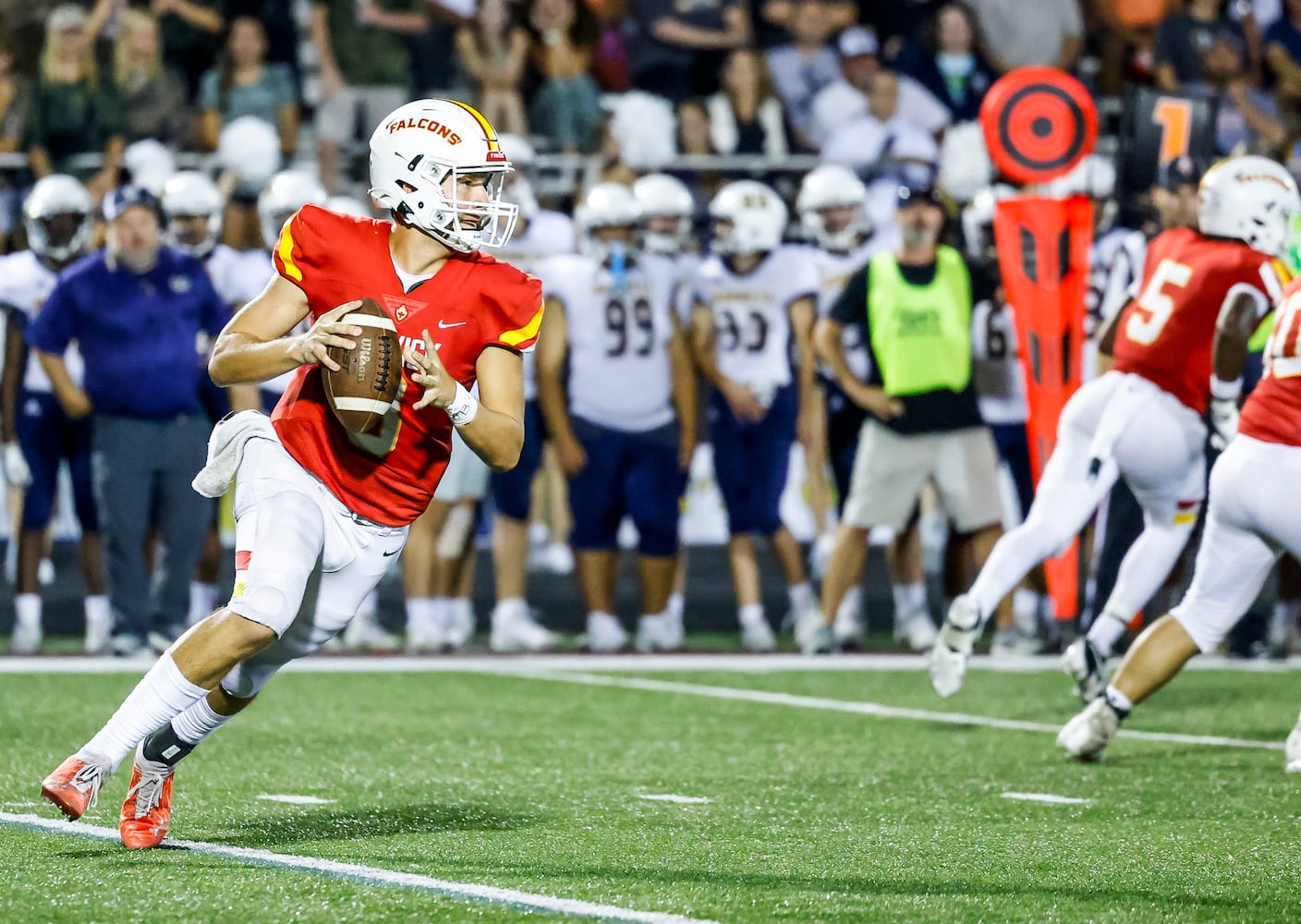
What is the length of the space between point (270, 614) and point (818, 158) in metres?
8.52

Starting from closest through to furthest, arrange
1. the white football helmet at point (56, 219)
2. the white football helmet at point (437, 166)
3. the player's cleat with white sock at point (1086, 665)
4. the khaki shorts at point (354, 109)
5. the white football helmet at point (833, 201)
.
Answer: the white football helmet at point (437, 166), the player's cleat with white sock at point (1086, 665), the white football helmet at point (56, 219), the white football helmet at point (833, 201), the khaki shorts at point (354, 109)

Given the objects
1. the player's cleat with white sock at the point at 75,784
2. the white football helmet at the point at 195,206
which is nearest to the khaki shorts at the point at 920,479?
the white football helmet at the point at 195,206

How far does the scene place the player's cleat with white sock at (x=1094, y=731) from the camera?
662cm

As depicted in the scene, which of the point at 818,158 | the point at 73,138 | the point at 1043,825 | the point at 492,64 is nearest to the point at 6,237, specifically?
the point at 73,138

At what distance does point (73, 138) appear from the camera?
1263 centimetres

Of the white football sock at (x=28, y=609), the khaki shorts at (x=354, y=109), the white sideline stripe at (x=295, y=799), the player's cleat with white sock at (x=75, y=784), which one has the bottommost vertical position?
the white football sock at (x=28, y=609)

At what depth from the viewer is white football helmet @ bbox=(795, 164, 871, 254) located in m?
10.4

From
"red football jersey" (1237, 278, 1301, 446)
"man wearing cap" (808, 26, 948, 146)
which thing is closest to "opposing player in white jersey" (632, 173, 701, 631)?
"man wearing cap" (808, 26, 948, 146)

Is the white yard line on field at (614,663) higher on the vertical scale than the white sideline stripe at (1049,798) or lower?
lower

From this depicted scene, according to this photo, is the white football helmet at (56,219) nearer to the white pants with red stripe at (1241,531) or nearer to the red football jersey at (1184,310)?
the red football jersey at (1184,310)

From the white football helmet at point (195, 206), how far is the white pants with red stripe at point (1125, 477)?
13.9 ft

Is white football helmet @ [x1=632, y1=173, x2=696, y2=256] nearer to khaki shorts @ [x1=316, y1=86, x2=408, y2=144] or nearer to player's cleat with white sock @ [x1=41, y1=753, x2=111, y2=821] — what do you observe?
khaki shorts @ [x1=316, y1=86, x2=408, y2=144]

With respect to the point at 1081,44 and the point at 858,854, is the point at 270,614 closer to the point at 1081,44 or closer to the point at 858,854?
the point at 858,854

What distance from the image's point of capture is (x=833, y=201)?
34.2 ft
